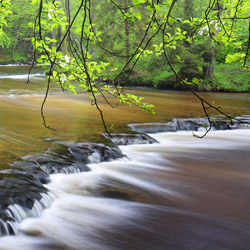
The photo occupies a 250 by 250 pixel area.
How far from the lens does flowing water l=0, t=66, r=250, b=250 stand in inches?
131

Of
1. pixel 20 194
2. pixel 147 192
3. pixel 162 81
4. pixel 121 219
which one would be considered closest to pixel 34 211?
pixel 20 194

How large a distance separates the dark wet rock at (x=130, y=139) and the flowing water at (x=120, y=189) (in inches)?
1.2

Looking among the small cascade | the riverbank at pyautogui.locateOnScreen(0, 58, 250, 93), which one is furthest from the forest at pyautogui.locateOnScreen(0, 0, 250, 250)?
the riverbank at pyautogui.locateOnScreen(0, 58, 250, 93)

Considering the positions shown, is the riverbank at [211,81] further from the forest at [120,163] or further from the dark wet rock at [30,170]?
the dark wet rock at [30,170]

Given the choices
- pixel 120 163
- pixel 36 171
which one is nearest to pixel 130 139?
pixel 120 163

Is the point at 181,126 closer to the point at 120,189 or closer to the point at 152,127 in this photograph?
the point at 152,127

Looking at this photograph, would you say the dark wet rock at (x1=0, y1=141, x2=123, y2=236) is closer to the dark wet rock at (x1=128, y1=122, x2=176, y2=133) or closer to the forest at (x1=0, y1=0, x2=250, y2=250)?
the forest at (x1=0, y1=0, x2=250, y2=250)

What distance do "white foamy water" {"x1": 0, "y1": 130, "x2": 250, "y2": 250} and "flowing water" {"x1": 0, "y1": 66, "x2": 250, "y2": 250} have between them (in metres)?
0.01

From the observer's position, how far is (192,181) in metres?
4.96

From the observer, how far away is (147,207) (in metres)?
4.04

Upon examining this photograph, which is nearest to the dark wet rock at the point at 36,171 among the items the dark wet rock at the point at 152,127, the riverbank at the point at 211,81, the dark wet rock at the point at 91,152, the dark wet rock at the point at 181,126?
the dark wet rock at the point at 91,152

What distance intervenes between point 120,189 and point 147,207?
67 cm

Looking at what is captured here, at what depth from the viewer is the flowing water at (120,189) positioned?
3330 millimetres

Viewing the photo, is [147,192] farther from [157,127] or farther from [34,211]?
[157,127]
